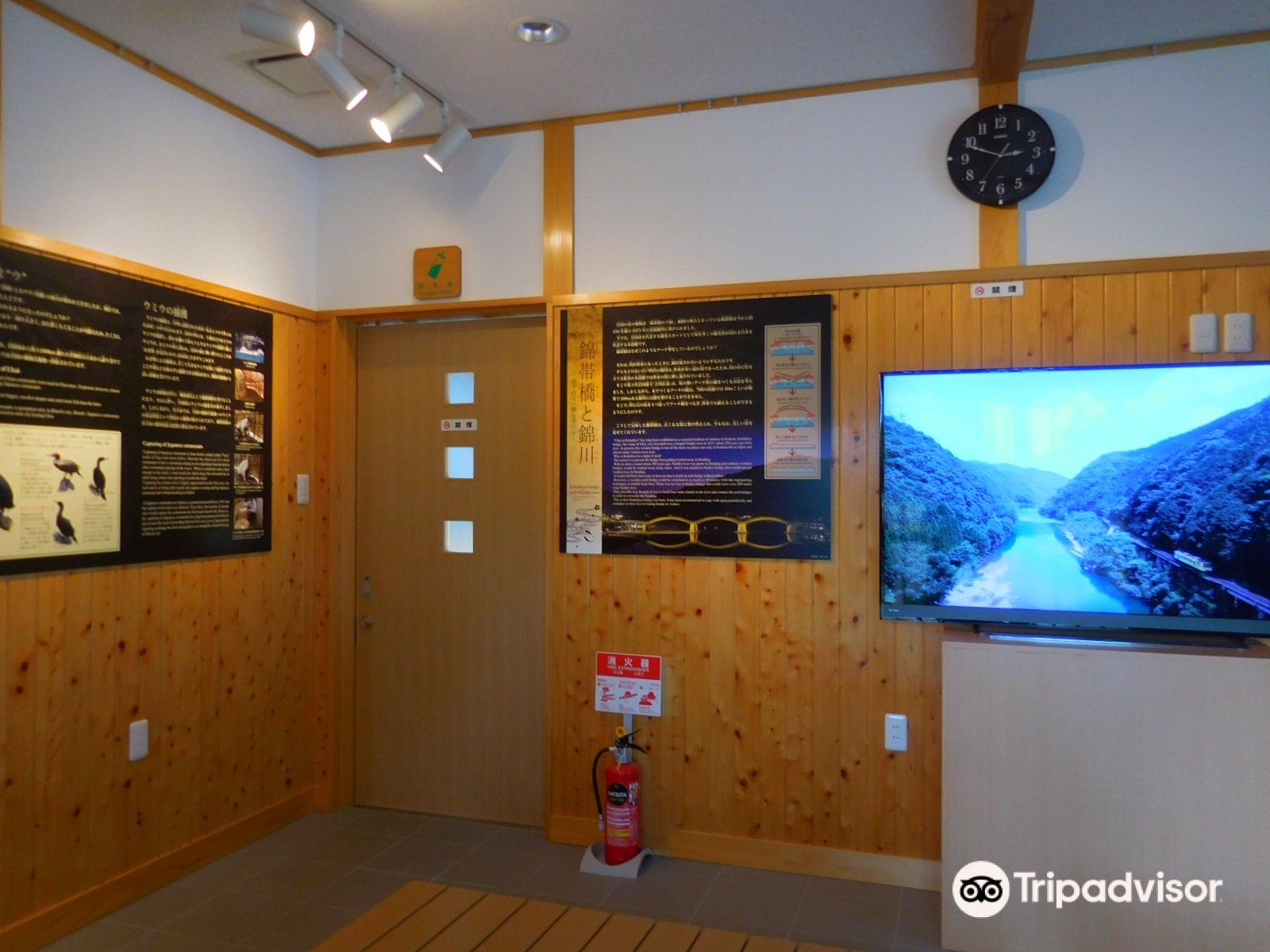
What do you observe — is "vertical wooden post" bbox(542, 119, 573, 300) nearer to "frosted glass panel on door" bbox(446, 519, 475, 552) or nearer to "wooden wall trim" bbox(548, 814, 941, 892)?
"frosted glass panel on door" bbox(446, 519, 475, 552)

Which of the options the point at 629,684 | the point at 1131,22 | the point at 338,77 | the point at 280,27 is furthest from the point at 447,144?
the point at 1131,22

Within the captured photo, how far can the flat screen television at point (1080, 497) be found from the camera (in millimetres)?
2689

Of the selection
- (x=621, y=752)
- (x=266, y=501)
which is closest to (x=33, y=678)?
(x=266, y=501)

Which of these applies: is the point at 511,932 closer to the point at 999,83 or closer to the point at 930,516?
the point at 930,516

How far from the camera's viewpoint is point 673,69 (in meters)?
3.14

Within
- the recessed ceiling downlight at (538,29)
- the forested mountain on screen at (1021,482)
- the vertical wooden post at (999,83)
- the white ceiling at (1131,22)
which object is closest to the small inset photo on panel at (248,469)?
the recessed ceiling downlight at (538,29)

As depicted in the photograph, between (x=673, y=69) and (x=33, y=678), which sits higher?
(x=673, y=69)

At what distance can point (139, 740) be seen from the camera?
120 inches

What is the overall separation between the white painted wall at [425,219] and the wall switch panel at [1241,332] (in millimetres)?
2398

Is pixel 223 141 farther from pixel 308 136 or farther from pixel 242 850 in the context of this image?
pixel 242 850

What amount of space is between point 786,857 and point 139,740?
7.54 ft

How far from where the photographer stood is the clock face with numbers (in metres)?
2.99

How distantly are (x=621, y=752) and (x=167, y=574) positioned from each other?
5.74 feet

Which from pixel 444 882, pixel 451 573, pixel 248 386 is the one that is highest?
pixel 248 386
